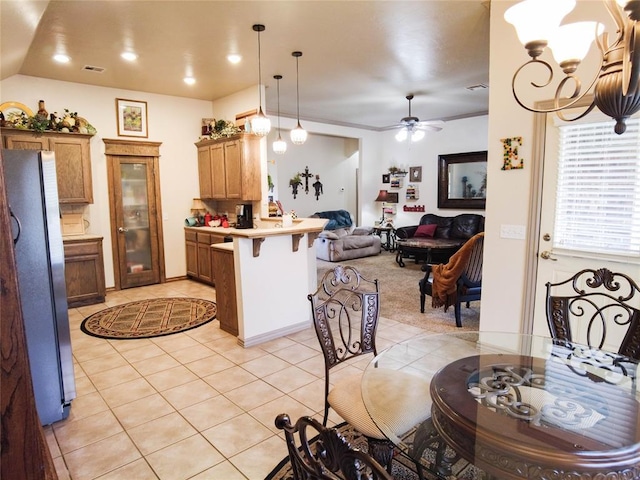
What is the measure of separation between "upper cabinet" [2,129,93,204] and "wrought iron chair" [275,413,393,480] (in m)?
5.59

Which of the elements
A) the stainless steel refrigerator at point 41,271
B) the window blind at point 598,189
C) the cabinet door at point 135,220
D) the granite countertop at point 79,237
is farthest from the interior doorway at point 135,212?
the window blind at point 598,189

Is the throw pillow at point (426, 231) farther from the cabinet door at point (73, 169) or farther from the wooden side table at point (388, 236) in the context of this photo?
the cabinet door at point (73, 169)

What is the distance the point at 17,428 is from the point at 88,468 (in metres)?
1.25

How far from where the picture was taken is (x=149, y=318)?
4.65m

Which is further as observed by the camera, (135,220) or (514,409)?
(135,220)

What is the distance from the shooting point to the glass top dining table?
3.83 ft

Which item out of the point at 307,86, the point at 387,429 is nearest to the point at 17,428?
the point at 387,429

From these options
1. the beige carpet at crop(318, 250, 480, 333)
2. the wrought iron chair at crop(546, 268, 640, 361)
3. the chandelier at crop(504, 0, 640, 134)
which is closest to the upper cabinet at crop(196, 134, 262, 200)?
the beige carpet at crop(318, 250, 480, 333)

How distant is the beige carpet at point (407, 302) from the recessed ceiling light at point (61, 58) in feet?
15.3

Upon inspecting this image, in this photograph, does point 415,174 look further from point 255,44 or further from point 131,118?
point 131,118

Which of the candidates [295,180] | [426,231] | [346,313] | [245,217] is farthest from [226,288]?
[295,180]

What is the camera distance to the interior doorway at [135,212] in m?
5.84

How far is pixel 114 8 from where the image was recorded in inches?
130

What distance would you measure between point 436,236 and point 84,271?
639 cm
